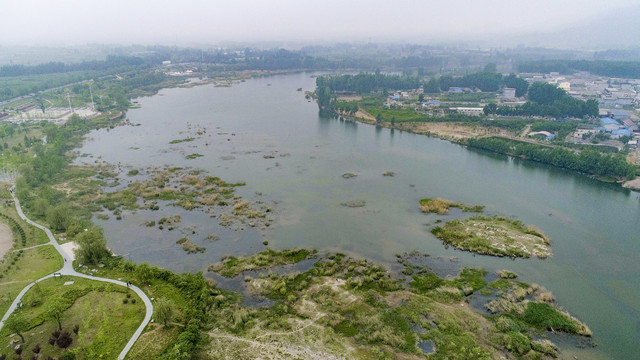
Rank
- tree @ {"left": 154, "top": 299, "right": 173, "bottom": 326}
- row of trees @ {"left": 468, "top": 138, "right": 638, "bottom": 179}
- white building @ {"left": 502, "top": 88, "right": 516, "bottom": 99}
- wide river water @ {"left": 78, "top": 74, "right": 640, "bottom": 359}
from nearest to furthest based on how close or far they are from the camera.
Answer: tree @ {"left": 154, "top": 299, "right": 173, "bottom": 326} < wide river water @ {"left": 78, "top": 74, "right": 640, "bottom": 359} < row of trees @ {"left": 468, "top": 138, "right": 638, "bottom": 179} < white building @ {"left": 502, "top": 88, "right": 516, "bottom": 99}

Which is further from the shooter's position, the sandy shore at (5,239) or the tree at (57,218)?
the tree at (57,218)

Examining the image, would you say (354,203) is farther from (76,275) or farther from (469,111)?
(469,111)

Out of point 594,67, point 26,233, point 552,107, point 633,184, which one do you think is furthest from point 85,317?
point 594,67

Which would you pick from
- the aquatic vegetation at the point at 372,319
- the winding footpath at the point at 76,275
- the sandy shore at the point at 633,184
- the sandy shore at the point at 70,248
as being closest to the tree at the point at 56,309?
the winding footpath at the point at 76,275

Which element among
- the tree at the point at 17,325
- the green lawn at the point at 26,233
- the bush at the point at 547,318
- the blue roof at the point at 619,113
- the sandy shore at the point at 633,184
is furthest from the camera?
the blue roof at the point at 619,113

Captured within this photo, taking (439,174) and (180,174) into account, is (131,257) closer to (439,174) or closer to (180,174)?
(180,174)

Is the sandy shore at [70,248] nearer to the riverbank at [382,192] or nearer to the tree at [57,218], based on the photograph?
the riverbank at [382,192]

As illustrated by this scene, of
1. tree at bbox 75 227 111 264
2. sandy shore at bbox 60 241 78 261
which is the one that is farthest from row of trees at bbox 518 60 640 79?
sandy shore at bbox 60 241 78 261

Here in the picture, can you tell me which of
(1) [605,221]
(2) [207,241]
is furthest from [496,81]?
(2) [207,241]

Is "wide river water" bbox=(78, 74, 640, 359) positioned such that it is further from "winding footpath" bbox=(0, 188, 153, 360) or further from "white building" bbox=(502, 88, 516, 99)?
"white building" bbox=(502, 88, 516, 99)
